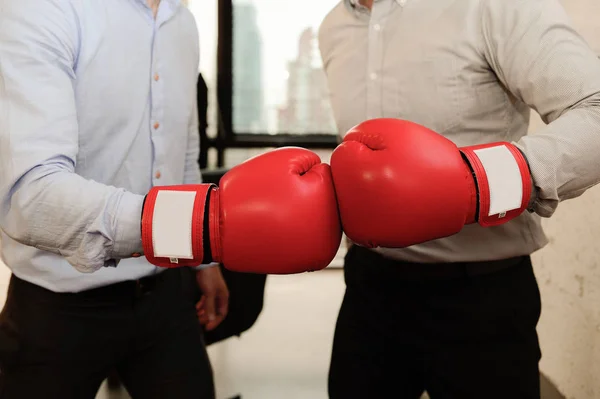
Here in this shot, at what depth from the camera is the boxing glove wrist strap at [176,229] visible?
72cm

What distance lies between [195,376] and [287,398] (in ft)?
3.82

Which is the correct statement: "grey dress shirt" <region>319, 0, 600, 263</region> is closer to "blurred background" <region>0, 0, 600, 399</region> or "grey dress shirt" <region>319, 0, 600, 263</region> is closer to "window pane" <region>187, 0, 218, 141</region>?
"blurred background" <region>0, 0, 600, 399</region>

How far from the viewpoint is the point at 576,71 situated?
0.81 m

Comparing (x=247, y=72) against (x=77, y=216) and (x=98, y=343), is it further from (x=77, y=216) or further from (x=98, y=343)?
(x=77, y=216)

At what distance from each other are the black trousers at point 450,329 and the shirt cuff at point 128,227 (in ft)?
1.94

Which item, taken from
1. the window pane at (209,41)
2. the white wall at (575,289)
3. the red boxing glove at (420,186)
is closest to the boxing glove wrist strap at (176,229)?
the red boxing glove at (420,186)

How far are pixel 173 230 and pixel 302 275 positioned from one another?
318cm

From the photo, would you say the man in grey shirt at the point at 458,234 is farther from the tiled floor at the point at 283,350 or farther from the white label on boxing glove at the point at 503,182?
the tiled floor at the point at 283,350

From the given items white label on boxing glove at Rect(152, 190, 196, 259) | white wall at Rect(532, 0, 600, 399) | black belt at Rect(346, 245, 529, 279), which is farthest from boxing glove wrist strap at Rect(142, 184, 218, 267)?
white wall at Rect(532, 0, 600, 399)

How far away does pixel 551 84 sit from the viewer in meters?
0.83

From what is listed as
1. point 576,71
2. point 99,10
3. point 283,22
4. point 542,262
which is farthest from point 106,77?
point 283,22

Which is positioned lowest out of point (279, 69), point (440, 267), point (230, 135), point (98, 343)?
point (230, 135)

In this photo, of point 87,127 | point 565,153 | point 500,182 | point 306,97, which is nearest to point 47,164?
point 87,127

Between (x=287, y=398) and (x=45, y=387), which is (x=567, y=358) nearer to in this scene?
A: (x=287, y=398)
